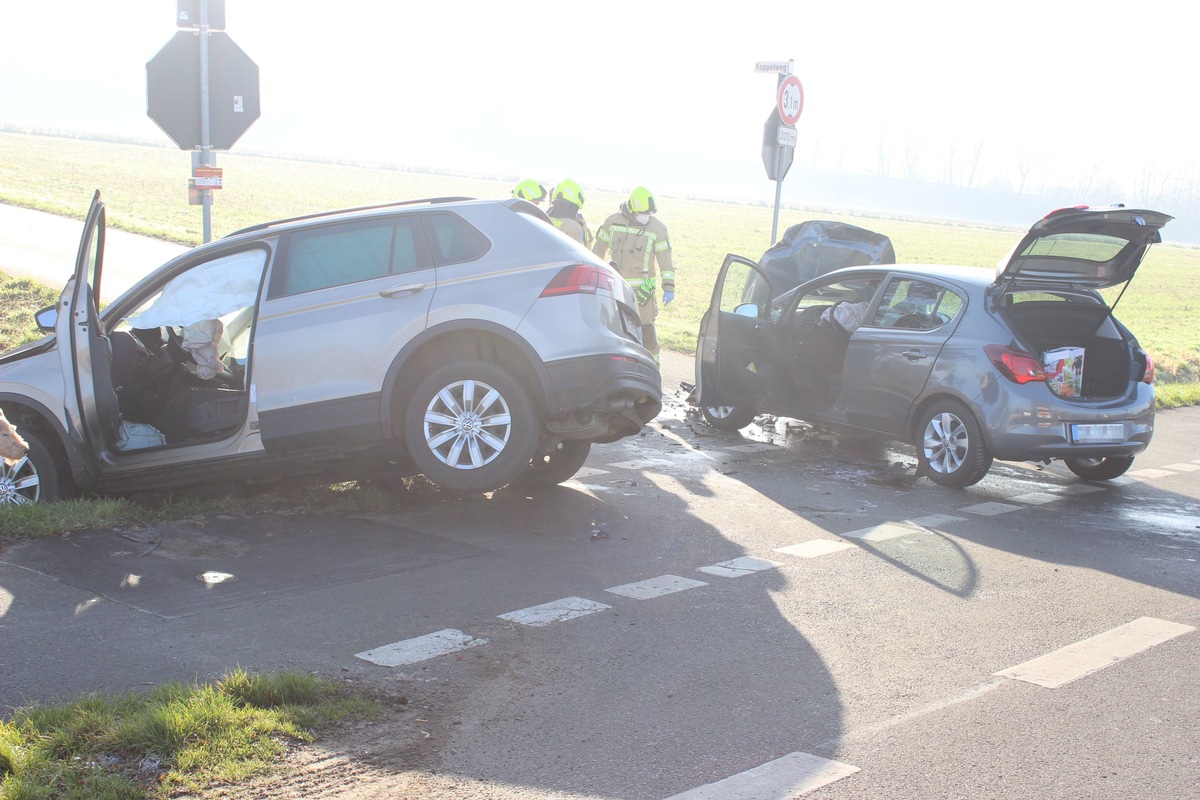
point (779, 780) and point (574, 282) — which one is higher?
point (574, 282)

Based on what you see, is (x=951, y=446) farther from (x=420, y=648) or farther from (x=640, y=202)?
(x=420, y=648)

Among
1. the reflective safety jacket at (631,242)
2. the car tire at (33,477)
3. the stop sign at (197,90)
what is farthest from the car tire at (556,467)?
the stop sign at (197,90)

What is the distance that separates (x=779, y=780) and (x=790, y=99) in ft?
36.5

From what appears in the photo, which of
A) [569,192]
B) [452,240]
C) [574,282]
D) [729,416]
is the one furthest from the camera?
[569,192]

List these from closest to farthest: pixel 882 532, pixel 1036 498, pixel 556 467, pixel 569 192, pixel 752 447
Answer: pixel 882 532
pixel 556 467
pixel 1036 498
pixel 752 447
pixel 569 192

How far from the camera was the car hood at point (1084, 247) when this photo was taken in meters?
7.96

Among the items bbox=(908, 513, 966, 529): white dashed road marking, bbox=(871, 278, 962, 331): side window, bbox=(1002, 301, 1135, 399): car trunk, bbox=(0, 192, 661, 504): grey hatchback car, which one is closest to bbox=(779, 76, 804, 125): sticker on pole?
bbox=(871, 278, 962, 331): side window

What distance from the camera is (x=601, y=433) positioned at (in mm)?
7113

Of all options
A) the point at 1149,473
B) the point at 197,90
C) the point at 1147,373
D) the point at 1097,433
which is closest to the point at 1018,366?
the point at 1097,433

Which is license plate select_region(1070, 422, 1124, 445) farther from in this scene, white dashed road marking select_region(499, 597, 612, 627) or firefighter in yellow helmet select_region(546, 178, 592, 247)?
firefighter in yellow helmet select_region(546, 178, 592, 247)

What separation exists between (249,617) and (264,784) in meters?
1.70

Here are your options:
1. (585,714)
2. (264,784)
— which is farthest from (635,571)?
(264,784)

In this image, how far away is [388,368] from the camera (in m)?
6.80

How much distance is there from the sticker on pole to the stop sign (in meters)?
6.23
